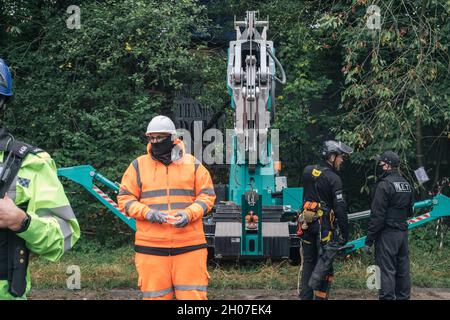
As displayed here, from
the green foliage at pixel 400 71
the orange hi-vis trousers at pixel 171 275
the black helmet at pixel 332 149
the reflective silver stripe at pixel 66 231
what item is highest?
the green foliage at pixel 400 71

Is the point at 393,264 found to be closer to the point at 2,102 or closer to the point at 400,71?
the point at 400,71

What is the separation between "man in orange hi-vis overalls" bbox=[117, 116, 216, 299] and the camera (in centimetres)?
491

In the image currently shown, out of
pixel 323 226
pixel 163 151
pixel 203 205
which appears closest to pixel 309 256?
pixel 323 226

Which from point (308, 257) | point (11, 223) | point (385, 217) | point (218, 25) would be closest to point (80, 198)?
point (218, 25)

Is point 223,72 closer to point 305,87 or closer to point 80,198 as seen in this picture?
point 305,87

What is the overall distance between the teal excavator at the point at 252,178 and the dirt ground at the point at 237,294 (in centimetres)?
54

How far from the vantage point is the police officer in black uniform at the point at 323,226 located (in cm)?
657

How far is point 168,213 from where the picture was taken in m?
4.98

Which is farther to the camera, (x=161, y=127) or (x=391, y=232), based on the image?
(x=391, y=232)

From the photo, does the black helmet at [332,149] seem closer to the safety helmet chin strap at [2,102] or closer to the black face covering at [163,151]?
the black face covering at [163,151]

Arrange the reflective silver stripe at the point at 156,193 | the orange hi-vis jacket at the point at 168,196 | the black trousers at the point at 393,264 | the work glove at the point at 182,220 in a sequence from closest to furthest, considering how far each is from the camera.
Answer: the work glove at the point at 182,220, the orange hi-vis jacket at the point at 168,196, the reflective silver stripe at the point at 156,193, the black trousers at the point at 393,264

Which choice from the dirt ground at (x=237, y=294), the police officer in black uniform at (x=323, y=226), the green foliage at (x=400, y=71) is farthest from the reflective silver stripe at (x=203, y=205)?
the green foliage at (x=400, y=71)

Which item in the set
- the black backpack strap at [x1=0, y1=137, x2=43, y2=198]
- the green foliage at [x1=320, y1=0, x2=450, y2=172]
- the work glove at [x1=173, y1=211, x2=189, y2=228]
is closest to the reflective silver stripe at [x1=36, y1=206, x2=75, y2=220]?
the black backpack strap at [x1=0, y1=137, x2=43, y2=198]

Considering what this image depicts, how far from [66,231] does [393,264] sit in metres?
4.71
